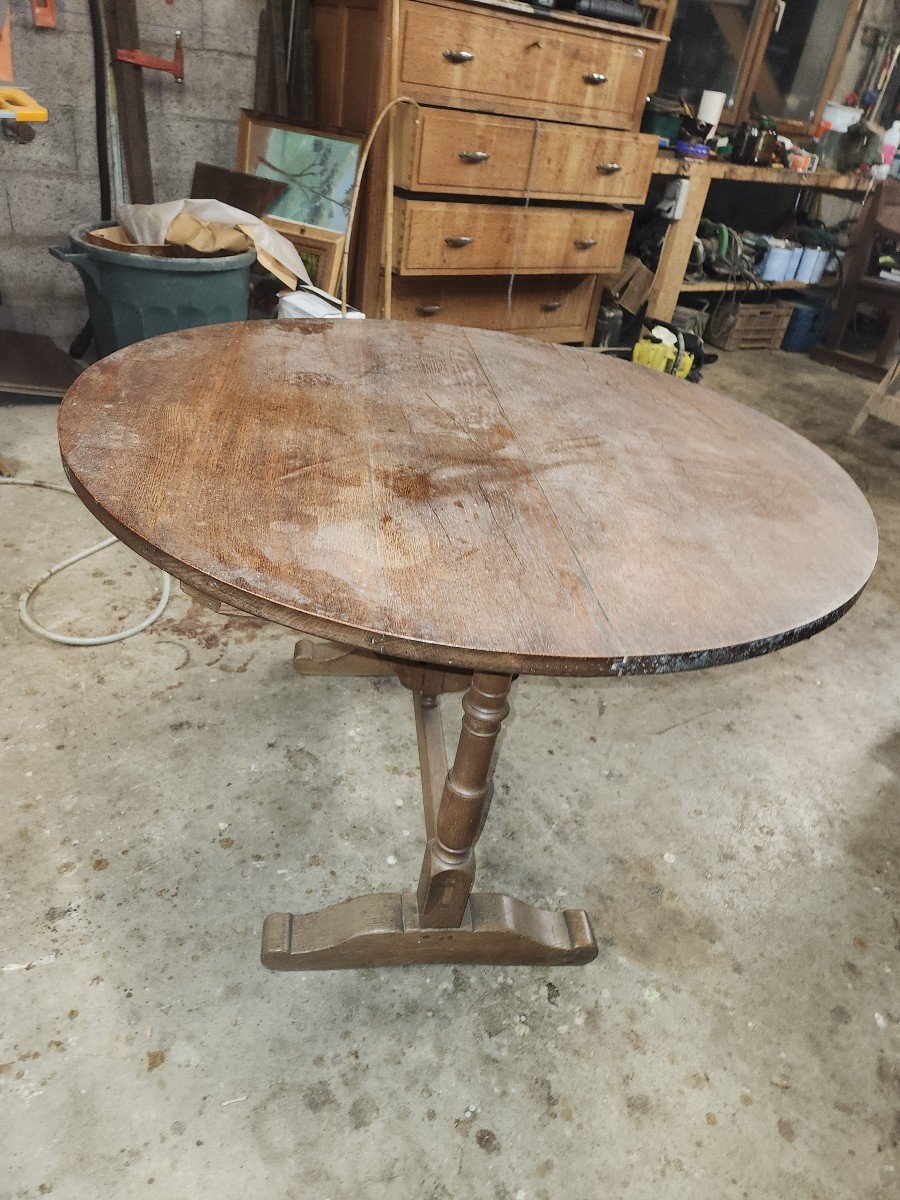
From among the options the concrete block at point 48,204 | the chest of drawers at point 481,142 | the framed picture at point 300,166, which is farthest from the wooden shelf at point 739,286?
the concrete block at point 48,204

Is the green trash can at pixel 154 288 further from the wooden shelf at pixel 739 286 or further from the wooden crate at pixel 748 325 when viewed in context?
the wooden crate at pixel 748 325

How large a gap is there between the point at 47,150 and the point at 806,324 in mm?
4109

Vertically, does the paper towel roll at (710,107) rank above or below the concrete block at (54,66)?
above

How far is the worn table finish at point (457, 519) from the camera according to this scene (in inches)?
30.3

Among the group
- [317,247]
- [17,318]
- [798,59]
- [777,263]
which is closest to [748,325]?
[777,263]

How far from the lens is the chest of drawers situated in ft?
8.10

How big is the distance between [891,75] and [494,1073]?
626cm

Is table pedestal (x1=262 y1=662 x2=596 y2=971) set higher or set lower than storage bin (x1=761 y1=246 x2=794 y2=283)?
lower

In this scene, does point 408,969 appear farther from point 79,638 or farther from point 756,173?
point 756,173

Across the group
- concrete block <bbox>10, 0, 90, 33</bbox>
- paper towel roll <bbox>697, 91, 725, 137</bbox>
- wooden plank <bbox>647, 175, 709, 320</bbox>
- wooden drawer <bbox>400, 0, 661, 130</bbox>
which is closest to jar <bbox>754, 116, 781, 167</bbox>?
paper towel roll <bbox>697, 91, 725, 137</bbox>

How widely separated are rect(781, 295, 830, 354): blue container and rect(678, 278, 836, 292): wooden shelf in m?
0.11

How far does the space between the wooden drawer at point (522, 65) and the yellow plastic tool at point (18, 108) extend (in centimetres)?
109

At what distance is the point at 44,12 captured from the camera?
2.53 m

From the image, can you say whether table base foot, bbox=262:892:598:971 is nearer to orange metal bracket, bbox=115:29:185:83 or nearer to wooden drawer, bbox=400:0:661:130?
wooden drawer, bbox=400:0:661:130
